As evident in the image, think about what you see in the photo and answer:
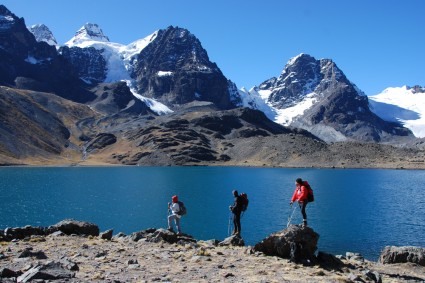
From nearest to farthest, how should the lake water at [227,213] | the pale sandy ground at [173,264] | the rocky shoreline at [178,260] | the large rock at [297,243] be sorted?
1. the rocky shoreline at [178,260]
2. the pale sandy ground at [173,264]
3. the large rock at [297,243]
4. the lake water at [227,213]

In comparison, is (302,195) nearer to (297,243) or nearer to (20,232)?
(297,243)

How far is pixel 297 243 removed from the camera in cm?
2138

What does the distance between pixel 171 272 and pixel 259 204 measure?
221 feet

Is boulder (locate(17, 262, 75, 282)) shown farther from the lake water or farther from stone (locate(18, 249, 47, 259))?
the lake water

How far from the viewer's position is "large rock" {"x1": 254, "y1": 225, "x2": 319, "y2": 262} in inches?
840

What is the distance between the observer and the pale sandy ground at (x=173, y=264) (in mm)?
17875

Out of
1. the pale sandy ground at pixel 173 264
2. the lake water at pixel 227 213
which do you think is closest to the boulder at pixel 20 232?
the pale sandy ground at pixel 173 264

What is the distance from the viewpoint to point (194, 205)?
84.7 meters

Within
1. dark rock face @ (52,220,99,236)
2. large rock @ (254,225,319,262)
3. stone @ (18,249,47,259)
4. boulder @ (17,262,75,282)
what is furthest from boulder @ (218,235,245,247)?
boulder @ (17,262,75,282)

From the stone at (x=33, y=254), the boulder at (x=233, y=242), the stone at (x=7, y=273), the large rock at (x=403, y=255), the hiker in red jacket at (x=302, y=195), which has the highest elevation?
the hiker in red jacket at (x=302, y=195)

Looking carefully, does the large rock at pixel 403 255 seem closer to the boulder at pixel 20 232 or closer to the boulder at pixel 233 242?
the boulder at pixel 233 242

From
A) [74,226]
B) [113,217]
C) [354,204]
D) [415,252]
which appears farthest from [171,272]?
[354,204]

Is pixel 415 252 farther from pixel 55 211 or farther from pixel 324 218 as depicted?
pixel 55 211

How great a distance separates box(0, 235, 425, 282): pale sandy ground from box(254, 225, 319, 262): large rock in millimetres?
659
